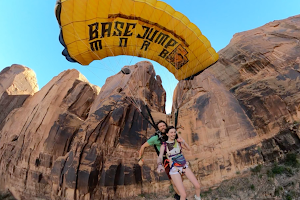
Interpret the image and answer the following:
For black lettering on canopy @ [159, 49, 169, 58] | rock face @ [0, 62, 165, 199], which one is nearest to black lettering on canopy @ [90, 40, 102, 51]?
black lettering on canopy @ [159, 49, 169, 58]

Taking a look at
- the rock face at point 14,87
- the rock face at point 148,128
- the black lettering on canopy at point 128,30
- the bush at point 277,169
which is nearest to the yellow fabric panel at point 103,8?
the black lettering on canopy at point 128,30

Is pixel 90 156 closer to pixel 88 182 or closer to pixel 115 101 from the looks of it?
pixel 88 182

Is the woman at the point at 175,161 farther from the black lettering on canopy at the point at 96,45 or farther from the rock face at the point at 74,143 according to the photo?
the rock face at the point at 74,143

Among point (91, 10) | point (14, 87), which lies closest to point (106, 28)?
point (91, 10)

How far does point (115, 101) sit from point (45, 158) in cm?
783

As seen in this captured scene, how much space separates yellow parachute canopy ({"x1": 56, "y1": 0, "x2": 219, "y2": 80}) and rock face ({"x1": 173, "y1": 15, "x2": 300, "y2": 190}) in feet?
20.3

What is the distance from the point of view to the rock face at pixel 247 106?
38.7 ft

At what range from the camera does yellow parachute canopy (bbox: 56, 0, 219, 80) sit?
753cm

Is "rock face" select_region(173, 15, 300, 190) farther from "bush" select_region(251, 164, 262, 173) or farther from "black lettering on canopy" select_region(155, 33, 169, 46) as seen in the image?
"black lettering on canopy" select_region(155, 33, 169, 46)

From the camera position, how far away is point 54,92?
1739 cm

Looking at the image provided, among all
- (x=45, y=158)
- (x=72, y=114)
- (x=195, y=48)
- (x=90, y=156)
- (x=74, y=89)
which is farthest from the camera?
(x=74, y=89)

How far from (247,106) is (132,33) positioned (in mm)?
11394

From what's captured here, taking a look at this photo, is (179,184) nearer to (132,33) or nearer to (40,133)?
(132,33)

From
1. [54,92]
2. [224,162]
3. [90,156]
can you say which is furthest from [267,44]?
[54,92]
